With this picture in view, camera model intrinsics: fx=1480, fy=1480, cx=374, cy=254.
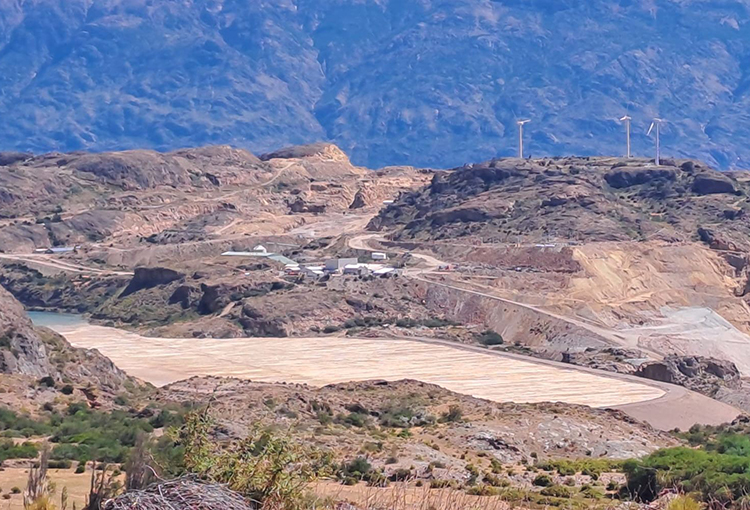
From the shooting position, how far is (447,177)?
6216 inches

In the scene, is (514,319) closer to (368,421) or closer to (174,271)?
(174,271)

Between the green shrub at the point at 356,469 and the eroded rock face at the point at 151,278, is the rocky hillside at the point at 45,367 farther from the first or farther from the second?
the eroded rock face at the point at 151,278

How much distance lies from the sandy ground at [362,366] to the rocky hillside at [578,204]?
3393 cm

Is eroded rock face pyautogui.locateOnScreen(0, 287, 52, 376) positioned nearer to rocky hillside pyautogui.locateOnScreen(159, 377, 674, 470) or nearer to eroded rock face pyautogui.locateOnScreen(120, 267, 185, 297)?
rocky hillside pyautogui.locateOnScreen(159, 377, 674, 470)

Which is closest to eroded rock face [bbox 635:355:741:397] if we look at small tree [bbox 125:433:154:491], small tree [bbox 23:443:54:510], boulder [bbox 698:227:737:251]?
boulder [bbox 698:227:737:251]

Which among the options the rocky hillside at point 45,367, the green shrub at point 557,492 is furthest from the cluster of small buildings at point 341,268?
the green shrub at point 557,492

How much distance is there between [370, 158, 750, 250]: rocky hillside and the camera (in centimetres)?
12525

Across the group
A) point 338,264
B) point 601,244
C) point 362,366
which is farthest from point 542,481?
point 338,264

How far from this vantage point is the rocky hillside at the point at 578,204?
125250mm

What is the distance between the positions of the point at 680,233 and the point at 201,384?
70748mm

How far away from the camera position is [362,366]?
8462 centimetres

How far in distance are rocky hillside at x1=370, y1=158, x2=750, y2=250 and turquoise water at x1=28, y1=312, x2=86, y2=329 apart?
32680 millimetres

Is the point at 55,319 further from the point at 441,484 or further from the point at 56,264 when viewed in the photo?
the point at 441,484

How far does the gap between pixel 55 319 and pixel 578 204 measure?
47.0m
